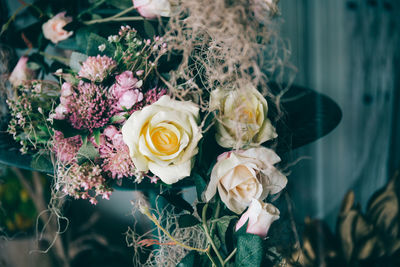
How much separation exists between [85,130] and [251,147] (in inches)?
9.3

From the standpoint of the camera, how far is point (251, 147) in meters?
0.43

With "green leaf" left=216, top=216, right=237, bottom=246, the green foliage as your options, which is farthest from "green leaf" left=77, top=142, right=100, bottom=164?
the green foliage

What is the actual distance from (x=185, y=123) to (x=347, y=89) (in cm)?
40

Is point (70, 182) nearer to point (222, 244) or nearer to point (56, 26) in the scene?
point (222, 244)

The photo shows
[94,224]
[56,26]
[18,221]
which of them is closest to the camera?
[56,26]

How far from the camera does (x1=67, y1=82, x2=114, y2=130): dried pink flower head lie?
432 millimetres

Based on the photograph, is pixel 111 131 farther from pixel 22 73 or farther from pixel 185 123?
pixel 22 73

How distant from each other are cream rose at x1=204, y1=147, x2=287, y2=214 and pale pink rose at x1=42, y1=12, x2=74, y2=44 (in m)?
0.43

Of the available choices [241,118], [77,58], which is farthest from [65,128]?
[241,118]

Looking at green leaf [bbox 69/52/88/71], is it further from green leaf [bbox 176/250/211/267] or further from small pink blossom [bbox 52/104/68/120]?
green leaf [bbox 176/250/211/267]

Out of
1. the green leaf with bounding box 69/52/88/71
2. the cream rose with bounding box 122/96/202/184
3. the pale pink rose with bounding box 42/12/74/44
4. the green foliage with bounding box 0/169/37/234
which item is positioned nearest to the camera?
the cream rose with bounding box 122/96/202/184

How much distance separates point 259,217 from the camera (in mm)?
409

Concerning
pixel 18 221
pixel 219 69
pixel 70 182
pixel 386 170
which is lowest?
pixel 18 221

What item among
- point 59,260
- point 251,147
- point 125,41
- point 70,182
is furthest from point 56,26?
point 59,260
